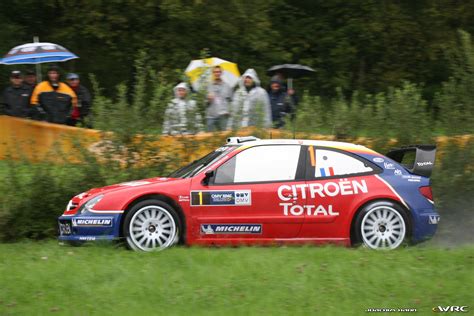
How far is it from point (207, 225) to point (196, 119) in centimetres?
277

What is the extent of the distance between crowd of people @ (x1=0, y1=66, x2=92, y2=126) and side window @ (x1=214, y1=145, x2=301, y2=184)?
590 centimetres

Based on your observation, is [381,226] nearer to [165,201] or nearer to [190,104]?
[165,201]

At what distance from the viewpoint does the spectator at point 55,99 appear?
637 inches

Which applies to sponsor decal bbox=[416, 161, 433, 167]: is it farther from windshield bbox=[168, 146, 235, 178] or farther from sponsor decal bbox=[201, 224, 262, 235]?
windshield bbox=[168, 146, 235, 178]

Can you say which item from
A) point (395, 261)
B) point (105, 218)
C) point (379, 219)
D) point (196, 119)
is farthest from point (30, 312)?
point (196, 119)

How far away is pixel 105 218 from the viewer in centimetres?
1035

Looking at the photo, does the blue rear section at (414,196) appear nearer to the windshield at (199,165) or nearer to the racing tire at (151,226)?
the windshield at (199,165)

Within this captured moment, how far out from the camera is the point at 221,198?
34.6ft

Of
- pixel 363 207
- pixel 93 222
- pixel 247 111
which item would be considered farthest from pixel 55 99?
pixel 363 207

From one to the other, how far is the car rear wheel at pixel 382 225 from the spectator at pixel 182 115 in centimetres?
331

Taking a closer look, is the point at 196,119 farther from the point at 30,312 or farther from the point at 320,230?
the point at 30,312

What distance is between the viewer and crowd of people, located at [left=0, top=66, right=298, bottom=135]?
42.2ft

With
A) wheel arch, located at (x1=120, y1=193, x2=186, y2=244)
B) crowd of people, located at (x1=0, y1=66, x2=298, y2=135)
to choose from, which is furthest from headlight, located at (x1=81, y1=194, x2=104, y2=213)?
crowd of people, located at (x1=0, y1=66, x2=298, y2=135)

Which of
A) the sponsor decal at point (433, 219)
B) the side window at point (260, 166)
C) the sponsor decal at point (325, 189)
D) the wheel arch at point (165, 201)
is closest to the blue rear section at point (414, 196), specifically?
the sponsor decal at point (433, 219)
